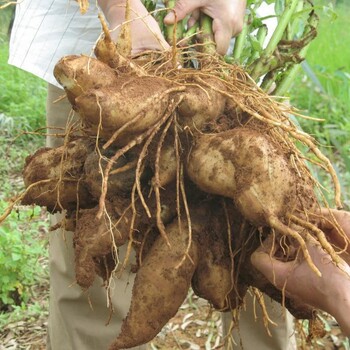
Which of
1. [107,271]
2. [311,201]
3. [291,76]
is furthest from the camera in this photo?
[291,76]

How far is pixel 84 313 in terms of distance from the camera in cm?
183

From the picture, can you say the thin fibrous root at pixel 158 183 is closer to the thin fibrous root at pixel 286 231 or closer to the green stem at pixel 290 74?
the thin fibrous root at pixel 286 231

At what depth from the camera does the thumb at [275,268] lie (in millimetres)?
1134

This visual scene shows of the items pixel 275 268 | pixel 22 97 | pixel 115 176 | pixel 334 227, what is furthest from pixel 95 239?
pixel 22 97

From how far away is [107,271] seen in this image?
136cm

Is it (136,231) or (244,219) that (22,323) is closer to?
(136,231)

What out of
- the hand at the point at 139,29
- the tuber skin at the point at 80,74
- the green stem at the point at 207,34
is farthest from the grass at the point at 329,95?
the tuber skin at the point at 80,74

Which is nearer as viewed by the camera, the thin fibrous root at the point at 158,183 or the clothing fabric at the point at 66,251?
the thin fibrous root at the point at 158,183

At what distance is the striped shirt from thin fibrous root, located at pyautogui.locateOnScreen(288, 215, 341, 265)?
2.67 feet

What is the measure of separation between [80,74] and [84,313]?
926mm

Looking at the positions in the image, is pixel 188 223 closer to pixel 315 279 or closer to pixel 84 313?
pixel 315 279

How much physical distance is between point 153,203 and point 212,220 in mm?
133

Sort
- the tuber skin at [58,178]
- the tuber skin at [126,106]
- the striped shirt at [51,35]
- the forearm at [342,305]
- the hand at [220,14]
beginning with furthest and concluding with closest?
the striped shirt at [51,35] → the hand at [220,14] → the tuber skin at [58,178] → the tuber skin at [126,106] → the forearm at [342,305]

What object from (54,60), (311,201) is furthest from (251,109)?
(54,60)
